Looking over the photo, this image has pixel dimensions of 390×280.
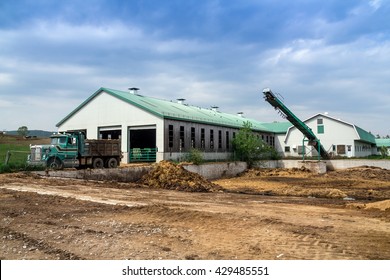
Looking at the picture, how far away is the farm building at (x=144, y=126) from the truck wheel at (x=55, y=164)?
11.1 m

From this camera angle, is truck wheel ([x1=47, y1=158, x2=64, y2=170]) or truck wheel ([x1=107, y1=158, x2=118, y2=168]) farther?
truck wheel ([x1=107, y1=158, x2=118, y2=168])

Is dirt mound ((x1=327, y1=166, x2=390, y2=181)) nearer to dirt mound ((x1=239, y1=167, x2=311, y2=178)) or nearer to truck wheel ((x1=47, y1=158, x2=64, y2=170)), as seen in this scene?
dirt mound ((x1=239, y1=167, x2=311, y2=178))

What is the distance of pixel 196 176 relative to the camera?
82.8 ft

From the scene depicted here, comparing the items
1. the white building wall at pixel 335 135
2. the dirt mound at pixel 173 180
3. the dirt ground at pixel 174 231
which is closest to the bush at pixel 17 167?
the dirt mound at pixel 173 180

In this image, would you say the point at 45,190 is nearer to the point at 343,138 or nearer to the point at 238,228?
the point at 238,228

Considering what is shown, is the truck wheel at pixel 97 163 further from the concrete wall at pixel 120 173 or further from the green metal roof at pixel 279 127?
the green metal roof at pixel 279 127

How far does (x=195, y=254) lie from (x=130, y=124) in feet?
95.0

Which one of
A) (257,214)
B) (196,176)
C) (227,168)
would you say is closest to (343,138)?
(227,168)

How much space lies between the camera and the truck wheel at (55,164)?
22.9m

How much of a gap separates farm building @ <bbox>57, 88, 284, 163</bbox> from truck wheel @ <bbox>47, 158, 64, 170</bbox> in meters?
11.1

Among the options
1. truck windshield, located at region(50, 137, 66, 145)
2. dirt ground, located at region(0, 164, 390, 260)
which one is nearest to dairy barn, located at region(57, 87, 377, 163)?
truck windshield, located at region(50, 137, 66, 145)

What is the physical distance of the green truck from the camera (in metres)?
22.6

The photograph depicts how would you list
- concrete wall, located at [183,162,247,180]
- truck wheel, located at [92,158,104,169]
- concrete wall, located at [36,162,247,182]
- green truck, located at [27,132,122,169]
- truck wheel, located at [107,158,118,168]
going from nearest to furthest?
concrete wall, located at [36,162,247,182] → green truck, located at [27,132,122,169] → truck wheel, located at [92,158,104,169] → truck wheel, located at [107,158,118,168] → concrete wall, located at [183,162,247,180]

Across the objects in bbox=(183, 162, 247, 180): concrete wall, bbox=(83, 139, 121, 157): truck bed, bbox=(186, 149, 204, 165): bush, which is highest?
bbox=(83, 139, 121, 157): truck bed
